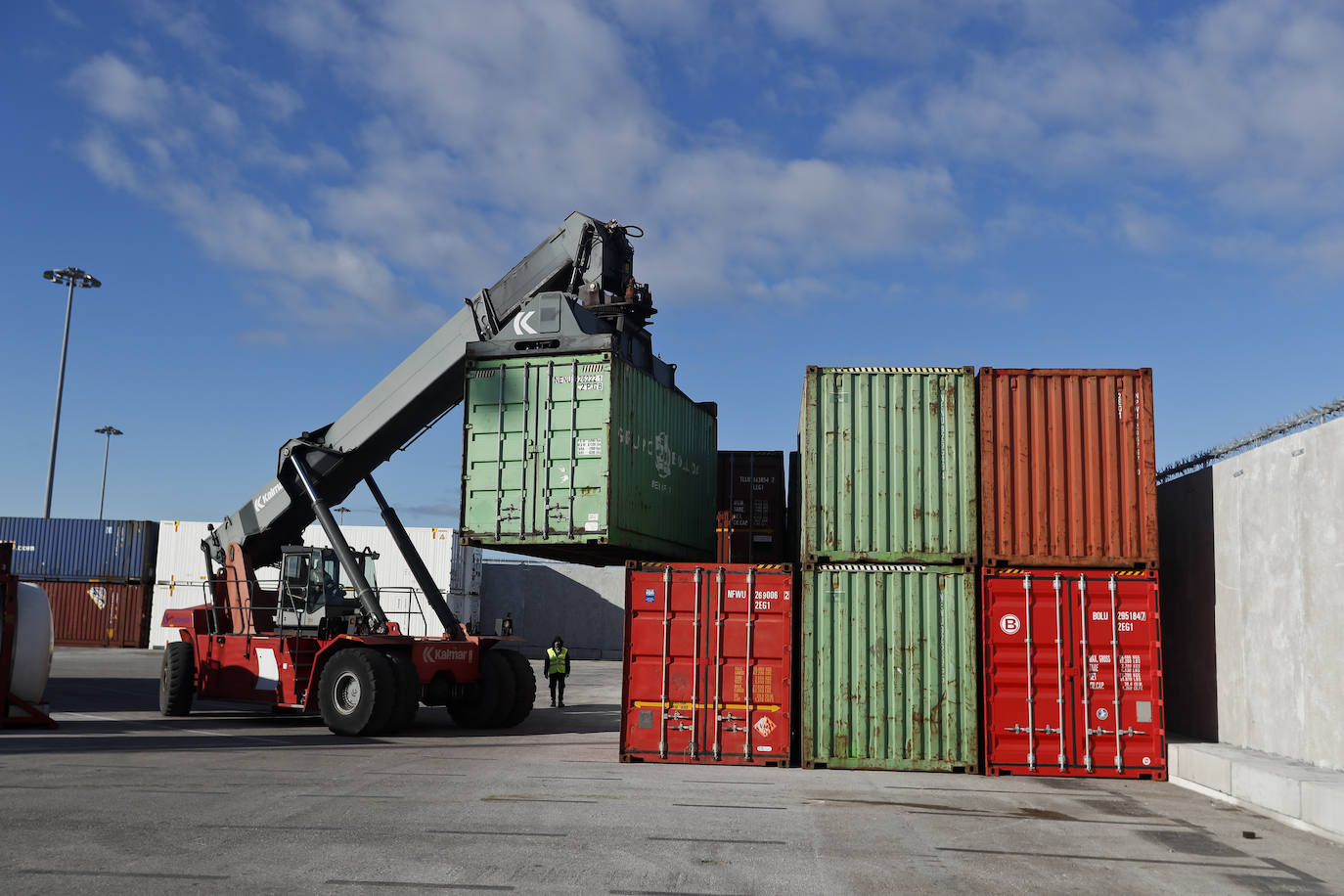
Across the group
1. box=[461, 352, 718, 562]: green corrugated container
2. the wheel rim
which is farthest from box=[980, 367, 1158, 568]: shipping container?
the wheel rim

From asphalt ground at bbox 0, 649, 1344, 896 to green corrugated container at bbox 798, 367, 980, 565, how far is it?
2.91 m

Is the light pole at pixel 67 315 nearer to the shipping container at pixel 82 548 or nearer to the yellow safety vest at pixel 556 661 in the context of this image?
the shipping container at pixel 82 548

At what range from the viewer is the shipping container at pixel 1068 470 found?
1370 cm

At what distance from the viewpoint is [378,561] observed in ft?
141

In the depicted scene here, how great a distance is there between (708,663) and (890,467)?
354 cm

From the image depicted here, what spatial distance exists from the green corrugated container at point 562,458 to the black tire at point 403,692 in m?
2.77

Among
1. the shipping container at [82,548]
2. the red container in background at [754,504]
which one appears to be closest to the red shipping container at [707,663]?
the red container in background at [754,504]

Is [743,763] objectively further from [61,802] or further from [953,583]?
[61,802]

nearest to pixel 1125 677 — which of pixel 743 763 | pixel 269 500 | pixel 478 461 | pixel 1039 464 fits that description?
pixel 1039 464

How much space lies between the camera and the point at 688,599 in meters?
14.4

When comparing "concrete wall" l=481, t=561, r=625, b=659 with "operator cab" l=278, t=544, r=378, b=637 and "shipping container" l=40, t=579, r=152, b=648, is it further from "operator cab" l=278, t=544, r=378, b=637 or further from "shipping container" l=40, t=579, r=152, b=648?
"operator cab" l=278, t=544, r=378, b=637

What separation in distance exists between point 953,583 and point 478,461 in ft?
22.5

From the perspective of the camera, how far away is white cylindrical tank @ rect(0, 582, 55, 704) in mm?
16578

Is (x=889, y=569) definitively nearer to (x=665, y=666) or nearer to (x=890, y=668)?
(x=890, y=668)
